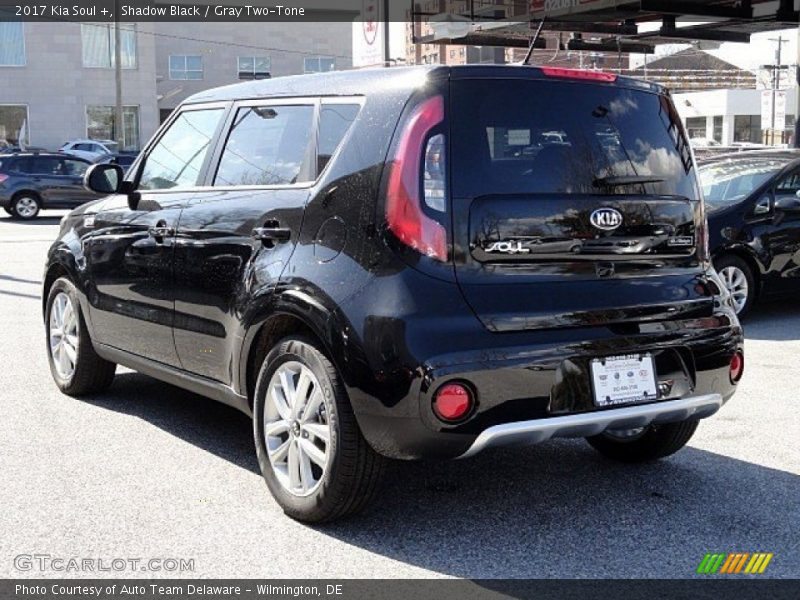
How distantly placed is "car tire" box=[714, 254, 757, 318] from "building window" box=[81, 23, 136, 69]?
51615 millimetres

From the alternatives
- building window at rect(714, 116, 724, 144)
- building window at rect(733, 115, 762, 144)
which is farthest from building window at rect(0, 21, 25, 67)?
building window at rect(714, 116, 724, 144)

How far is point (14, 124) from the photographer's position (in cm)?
5606

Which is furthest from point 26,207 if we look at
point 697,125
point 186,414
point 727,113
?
point 697,125

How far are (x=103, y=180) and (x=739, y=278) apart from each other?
5.84 meters

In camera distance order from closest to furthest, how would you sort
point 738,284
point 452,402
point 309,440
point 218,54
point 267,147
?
point 452,402 < point 309,440 < point 267,147 < point 738,284 < point 218,54

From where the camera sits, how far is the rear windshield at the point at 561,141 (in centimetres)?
400

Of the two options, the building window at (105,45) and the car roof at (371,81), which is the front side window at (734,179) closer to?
the car roof at (371,81)

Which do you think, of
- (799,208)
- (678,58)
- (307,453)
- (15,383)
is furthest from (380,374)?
(678,58)

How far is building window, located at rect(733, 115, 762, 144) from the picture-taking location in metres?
70.8

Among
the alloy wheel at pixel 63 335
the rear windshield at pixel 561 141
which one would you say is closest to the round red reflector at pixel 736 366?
the rear windshield at pixel 561 141

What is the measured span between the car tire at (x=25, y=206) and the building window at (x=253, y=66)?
48.3 meters

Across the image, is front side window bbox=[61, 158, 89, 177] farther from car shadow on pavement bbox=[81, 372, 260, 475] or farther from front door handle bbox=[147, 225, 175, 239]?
front door handle bbox=[147, 225, 175, 239]

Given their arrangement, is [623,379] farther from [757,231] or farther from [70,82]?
[70,82]

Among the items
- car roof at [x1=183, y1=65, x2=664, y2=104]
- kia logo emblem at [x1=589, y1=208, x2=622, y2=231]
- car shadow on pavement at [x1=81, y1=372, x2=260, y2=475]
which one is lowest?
car shadow on pavement at [x1=81, y1=372, x2=260, y2=475]
